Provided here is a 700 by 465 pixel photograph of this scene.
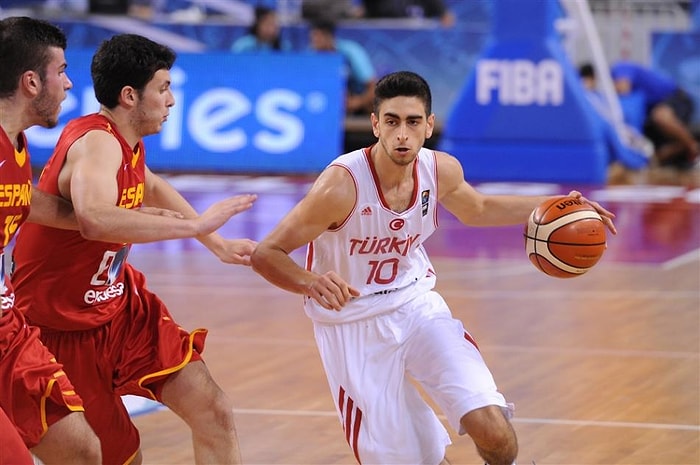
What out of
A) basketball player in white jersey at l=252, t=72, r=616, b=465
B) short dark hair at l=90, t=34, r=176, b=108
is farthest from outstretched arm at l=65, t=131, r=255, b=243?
basketball player in white jersey at l=252, t=72, r=616, b=465

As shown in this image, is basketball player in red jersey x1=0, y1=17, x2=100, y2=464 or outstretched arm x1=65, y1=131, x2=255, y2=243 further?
outstretched arm x1=65, y1=131, x2=255, y2=243

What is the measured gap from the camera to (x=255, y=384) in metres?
7.70

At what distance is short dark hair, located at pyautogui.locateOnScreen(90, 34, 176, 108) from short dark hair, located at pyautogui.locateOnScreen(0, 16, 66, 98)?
0.53 meters

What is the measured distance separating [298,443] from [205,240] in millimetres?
1457

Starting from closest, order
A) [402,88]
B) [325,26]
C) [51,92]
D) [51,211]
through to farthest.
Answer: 1. [51,92]
2. [51,211]
3. [402,88]
4. [325,26]

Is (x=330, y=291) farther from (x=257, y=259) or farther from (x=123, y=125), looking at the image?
(x=123, y=125)

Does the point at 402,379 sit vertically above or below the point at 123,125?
below

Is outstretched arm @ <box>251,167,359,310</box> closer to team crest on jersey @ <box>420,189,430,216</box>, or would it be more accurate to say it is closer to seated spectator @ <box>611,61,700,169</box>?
team crest on jersey @ <box>420,189,430,216</box>

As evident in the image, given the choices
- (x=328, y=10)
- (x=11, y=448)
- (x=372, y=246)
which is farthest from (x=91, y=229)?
(x=328, y=10)

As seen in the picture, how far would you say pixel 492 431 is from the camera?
5.00 metres

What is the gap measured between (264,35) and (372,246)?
41.1 feet

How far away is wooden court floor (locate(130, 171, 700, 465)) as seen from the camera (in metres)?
6.53

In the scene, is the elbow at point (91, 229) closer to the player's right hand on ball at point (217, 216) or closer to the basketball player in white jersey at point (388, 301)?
the player's right hand on ball at point (217, 216)

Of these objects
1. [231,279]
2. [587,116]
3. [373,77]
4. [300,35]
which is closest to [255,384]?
[231,279]
